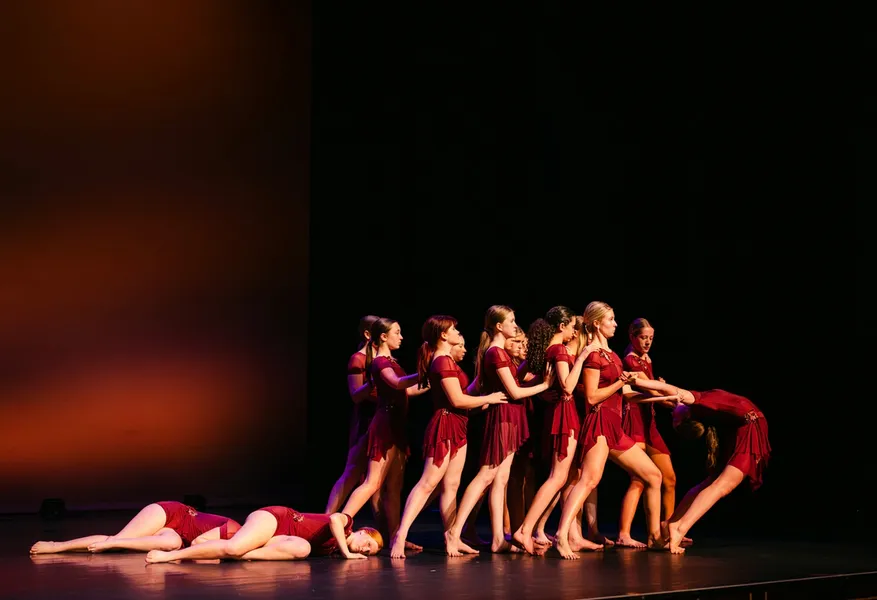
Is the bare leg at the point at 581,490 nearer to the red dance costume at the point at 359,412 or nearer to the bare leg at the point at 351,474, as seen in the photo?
the bare leg at the point at 351,474

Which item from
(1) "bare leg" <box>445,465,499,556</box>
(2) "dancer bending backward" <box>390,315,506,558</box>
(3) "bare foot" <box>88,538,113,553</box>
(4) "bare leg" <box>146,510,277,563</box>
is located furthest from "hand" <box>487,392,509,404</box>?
(3) "bare foot" <box>88,538,113,553</box>

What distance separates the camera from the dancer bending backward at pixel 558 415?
596cm

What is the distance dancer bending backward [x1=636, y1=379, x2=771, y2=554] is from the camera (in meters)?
5.98

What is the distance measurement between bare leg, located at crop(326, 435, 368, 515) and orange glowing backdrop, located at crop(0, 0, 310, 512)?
98.7 inches

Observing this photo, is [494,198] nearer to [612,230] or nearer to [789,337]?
[612,230]

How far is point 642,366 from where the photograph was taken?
645cm

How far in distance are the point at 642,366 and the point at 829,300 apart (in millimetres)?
1854

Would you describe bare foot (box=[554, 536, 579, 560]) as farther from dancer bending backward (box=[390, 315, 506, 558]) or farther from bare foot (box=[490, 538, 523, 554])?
dancer bending backward (box=[390, 315, 506, 558])

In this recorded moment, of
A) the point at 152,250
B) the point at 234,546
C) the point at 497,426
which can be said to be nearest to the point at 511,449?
the point at 497,426

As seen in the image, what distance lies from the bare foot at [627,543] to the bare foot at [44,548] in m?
3.00

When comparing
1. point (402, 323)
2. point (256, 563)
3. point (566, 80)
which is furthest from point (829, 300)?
point (256, 563)

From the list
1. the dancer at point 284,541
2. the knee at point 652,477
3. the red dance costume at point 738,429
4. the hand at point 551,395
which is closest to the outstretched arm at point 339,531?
the dancer at point 284,541

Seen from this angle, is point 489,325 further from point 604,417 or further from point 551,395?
point 604,417

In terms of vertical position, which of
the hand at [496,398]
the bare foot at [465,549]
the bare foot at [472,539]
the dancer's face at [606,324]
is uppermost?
the dancer's face at [606,324]
